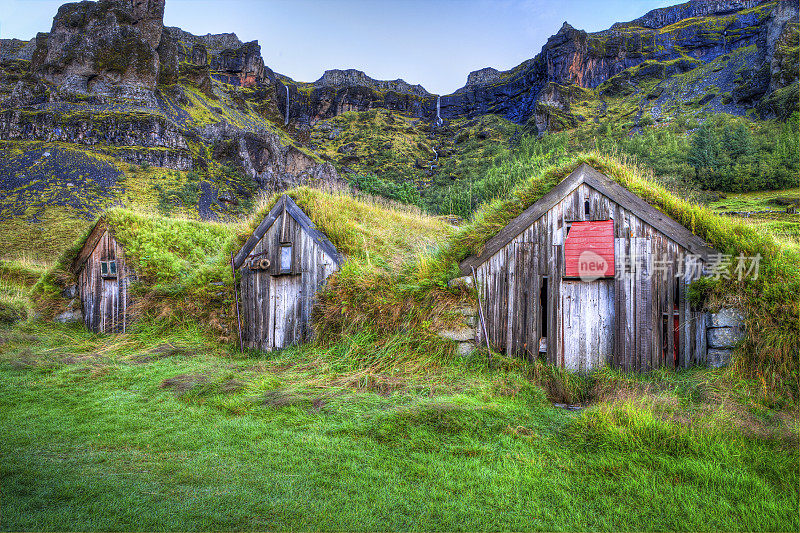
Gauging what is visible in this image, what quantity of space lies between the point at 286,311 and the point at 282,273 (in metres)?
0.94

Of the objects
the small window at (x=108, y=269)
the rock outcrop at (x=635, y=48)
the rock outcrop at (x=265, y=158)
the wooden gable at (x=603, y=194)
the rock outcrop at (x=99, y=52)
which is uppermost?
the rock outcrop at (x=635, y=48)

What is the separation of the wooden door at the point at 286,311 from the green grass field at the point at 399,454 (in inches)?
88.4

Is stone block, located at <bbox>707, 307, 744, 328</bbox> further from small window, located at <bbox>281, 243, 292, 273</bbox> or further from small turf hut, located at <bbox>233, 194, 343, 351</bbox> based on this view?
small window, located at <bbox>281, 243, 292, 273</bbox>

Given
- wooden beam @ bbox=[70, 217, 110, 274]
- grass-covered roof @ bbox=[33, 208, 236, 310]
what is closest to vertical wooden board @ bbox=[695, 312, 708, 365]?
grass-covered roof @ bbox=[33, 208, 236, 310]

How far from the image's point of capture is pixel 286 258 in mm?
9242

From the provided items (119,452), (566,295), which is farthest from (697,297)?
(119,452)

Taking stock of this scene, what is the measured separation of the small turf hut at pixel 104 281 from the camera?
11.2 m

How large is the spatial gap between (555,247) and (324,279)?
16.4 ft

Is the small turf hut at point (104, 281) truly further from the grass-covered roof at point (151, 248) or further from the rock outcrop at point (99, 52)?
the rock outcrop at point (99, 52)

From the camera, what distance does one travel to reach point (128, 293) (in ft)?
36.8

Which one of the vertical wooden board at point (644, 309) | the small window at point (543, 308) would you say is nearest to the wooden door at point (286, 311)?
the small window at point (543, 308)

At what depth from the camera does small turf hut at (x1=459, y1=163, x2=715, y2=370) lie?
252 inches

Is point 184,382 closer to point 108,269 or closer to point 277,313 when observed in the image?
point 277,313

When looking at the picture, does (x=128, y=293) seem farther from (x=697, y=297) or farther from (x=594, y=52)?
(x=594, y=52)
